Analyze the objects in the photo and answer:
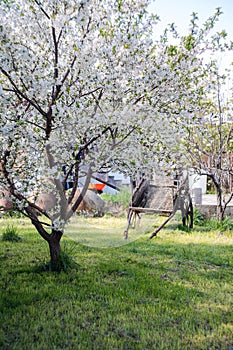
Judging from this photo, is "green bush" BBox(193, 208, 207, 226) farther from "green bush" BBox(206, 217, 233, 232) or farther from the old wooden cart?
the old wooden cart

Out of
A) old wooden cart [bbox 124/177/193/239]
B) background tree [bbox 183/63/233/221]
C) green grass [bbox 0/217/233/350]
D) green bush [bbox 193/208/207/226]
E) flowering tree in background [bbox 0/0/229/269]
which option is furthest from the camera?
green bush [bbox 193/208/207/226]

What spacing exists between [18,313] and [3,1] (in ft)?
9.73

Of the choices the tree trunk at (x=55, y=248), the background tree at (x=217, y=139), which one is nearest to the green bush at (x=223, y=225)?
the background tree at (x=217, y=139)

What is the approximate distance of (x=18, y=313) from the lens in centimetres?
312

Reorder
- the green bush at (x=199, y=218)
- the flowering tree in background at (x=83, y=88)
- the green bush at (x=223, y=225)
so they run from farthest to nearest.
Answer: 1. the green bush at (x=199, y=218)
2. the green bush at (x=223, y=225)
3. the flowering tree in background at (x=83, y=88)

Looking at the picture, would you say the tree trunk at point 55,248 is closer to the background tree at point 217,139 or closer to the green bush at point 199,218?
the background tree at point 217,139

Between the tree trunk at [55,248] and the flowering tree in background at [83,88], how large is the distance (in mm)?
38

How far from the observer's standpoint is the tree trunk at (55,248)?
4.30 meters

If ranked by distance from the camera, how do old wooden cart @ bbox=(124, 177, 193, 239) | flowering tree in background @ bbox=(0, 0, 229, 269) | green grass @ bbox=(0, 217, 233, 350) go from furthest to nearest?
old wooden cart @ bbox=(124, 177, 193, 239), flowering tree in background @ bbox=(0, 0, 229, 269), green grass @ bbox=(0, 217, 233, 350)

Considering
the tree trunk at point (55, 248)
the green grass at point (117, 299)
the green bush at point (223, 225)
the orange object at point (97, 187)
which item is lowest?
the green grass at point (117, 299)

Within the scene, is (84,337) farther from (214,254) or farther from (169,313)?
(214,254)

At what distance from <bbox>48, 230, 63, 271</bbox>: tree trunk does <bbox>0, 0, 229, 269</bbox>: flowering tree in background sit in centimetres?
4

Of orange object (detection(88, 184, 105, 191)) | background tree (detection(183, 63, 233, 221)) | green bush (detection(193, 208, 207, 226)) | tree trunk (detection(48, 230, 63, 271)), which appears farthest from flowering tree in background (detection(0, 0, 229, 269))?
green bush (detection(193, 208, 207, 226))

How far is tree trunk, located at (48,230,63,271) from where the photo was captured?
4301 millimetres
